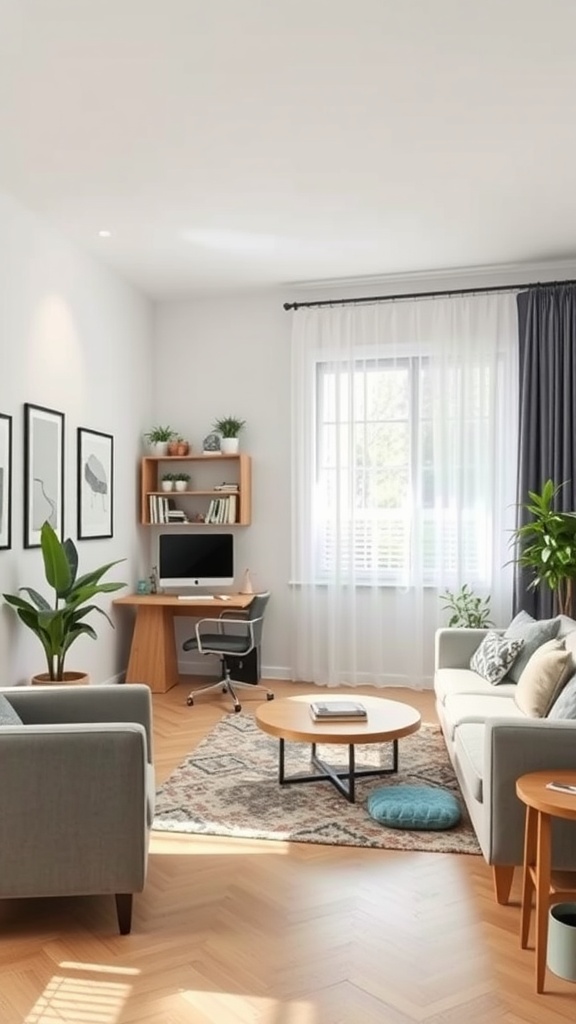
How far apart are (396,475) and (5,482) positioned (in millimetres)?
2833

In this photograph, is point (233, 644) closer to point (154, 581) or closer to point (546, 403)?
point (154, 581)

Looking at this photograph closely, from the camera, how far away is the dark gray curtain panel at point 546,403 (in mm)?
5051

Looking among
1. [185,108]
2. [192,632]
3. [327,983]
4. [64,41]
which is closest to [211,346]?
[192,632]

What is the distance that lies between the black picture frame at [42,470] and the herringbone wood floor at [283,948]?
7.04 ft

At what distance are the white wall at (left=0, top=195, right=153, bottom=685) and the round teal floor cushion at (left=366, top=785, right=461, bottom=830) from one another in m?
2.14

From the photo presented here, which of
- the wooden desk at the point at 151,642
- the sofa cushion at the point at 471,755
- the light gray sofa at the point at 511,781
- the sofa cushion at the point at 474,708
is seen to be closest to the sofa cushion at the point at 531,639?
the sofa cushion at the point at 474,708

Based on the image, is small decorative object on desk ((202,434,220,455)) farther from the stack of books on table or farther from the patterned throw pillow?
the stack of books on table

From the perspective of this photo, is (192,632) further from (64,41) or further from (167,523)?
(64,41)

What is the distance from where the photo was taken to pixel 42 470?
14.2ft

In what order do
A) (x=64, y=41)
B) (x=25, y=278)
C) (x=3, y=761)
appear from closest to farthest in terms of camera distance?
1. (x=3, y=761)
2. (x=64, y=41)
3. (x=25, y=278)

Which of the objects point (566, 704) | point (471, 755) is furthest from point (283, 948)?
point (566, 704)

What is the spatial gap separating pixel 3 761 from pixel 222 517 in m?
3.60

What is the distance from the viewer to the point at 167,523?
18.9ft

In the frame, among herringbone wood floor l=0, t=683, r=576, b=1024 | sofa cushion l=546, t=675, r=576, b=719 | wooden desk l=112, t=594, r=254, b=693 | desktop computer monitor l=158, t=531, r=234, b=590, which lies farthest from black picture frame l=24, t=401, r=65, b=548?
sofa cushion l=546, t=675, r=576, b=719
